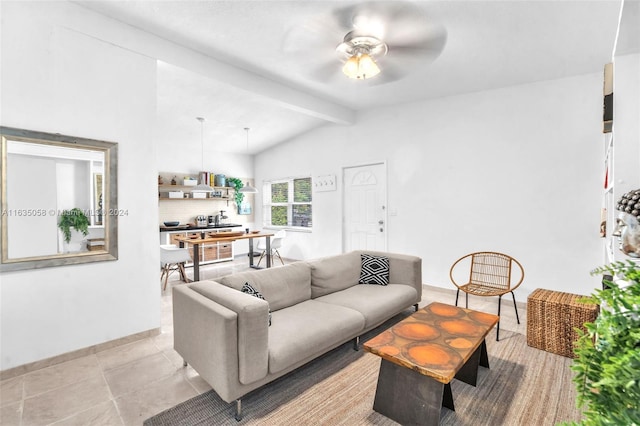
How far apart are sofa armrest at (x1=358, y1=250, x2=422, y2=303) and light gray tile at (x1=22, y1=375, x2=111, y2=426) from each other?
8.82ft

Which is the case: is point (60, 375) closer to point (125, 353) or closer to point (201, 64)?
point (125, 353)

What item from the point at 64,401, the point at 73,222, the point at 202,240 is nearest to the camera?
the point at 64,401

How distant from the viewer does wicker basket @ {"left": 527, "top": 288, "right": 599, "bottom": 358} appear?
247cm

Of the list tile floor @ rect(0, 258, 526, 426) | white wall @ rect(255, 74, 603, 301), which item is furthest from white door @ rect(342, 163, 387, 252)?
tile floor @ rect(0, 258, 526, 426)

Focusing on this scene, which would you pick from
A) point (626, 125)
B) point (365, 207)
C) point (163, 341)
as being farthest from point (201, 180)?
point (626, 125)

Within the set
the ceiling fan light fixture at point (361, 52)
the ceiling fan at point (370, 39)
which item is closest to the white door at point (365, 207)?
the ceiling fan at point (370, 39)

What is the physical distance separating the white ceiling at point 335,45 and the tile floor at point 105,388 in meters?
2.71

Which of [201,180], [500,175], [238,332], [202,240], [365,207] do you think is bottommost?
[238,332]

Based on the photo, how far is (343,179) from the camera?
18.4ft

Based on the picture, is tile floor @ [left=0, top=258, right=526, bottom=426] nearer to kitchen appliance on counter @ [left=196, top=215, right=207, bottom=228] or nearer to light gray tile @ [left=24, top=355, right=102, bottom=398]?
light gray tile @ [left=24, top=355, right=102, bottom=398]

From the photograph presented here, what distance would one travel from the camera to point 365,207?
17.4 feet

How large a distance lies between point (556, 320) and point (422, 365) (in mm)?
1707

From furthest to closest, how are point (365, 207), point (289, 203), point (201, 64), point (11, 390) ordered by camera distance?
1. point (289, 203)
2. point (365, 207)
3. point (201, 64)
4. point (11, 390)

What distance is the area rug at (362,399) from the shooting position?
180cm
